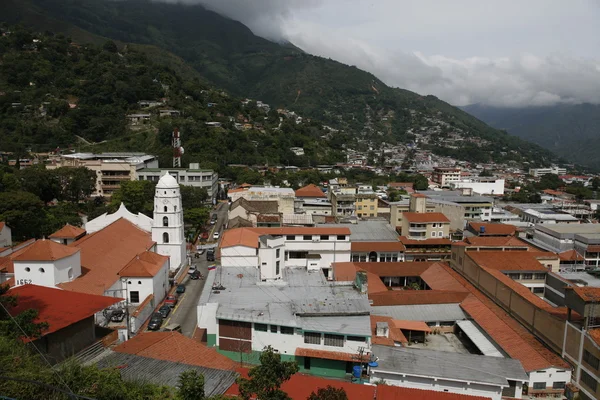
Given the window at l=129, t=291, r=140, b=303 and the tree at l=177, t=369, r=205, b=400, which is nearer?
the tree at l=177, t=369, r=205, b=400

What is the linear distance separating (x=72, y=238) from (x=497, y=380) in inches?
1133

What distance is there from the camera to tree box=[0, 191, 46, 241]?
3189cm

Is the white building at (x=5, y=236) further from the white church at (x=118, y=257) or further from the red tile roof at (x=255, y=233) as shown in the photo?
the red tile roof at (x=255, y=233)

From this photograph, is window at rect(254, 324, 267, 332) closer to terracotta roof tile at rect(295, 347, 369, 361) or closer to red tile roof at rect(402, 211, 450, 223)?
terracotta roof tile at rect(295, 347, 369, 361)

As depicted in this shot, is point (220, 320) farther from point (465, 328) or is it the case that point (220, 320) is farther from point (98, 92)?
point (98, 92)

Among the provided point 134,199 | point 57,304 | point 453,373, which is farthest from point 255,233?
point 134,199

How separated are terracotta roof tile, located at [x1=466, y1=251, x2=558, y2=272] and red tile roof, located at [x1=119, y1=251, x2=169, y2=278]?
21.3 meters

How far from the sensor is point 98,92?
77.4 metres

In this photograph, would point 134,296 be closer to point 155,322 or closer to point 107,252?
point 155,322

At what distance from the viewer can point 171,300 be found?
26016 millimetres

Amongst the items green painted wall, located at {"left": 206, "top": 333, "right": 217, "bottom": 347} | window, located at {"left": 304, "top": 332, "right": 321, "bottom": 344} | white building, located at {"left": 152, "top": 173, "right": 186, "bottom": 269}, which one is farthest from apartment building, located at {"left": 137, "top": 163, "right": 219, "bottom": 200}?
window, located at {"left": 304, "top": 332, "right": 321, "bottom": 344}

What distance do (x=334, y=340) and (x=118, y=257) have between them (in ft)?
48.8

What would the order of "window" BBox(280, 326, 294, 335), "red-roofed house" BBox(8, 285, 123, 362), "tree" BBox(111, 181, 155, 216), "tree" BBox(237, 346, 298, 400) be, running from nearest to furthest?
1. "tree" BBox(237, 346, 298, 400)
2. "red-roofed house" BBox(8, 285, 123, 362)
3. "window" BBox(280, 326, 294, 335)
4. "tree" BBox(111, 181, 155, 216)

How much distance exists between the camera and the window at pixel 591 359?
57.4ft
